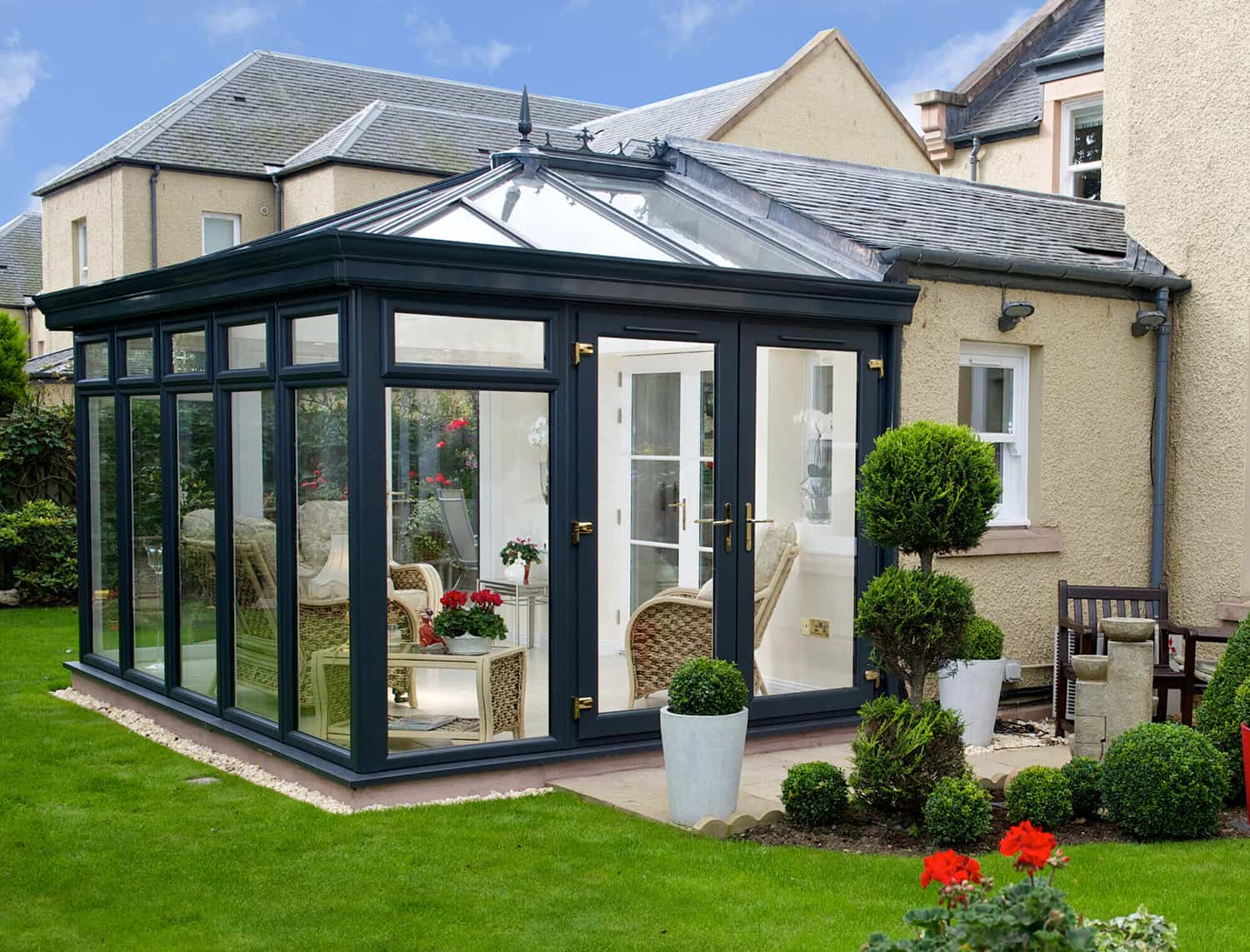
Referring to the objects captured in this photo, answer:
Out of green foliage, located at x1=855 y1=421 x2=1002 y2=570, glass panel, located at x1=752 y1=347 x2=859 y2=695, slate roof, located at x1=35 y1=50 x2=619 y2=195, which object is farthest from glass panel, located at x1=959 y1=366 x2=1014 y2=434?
slate roof, located at x1=35 y1=50 x2=619 y2=195

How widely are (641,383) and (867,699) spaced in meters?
2.54

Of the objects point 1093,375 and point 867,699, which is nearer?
point 867,699

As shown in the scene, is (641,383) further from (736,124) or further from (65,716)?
(736,124)

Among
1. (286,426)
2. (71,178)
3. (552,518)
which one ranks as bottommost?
(552,518)

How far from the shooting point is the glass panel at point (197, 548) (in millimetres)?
8508

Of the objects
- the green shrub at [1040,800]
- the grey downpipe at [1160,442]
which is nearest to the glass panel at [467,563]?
the green shrub at [1040,800]

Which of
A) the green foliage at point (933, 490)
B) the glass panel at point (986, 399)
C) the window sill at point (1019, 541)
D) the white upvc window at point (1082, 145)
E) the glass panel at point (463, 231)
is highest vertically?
the white upvc window at point (1082, 145)

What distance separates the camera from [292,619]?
25.0 feet

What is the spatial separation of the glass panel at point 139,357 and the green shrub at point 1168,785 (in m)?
6.36

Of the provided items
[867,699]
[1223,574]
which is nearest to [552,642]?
[867,699]

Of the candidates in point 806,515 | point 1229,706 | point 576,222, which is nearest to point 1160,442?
point 806,515

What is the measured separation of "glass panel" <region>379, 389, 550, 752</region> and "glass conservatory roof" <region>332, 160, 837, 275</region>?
37.7 inches

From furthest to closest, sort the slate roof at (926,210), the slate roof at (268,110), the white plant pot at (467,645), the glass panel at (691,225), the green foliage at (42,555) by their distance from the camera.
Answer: the slate roof at (268,110)
the green foliage at (42,555)
the slate roof at (926,210)
the glass panel at (691,225)
the white plant pot at (467,645)

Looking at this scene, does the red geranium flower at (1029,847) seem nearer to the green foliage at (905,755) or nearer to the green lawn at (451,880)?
the green lawn at (451,880)
